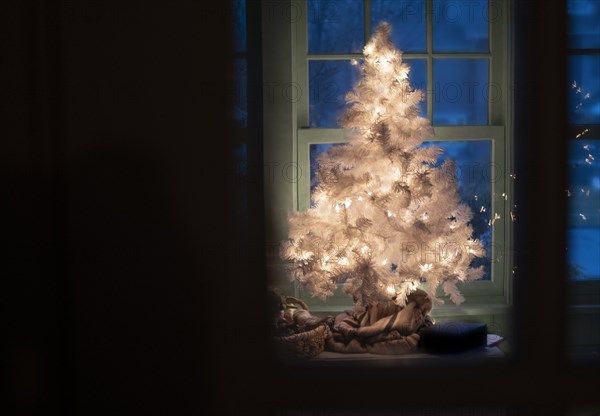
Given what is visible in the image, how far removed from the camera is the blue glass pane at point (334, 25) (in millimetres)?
2760

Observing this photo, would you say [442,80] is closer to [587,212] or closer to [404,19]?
[404,19]

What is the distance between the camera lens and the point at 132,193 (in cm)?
120

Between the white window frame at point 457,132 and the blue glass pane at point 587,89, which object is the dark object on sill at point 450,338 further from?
the blue glass pane at point 587,89

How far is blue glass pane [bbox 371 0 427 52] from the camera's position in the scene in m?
2.76

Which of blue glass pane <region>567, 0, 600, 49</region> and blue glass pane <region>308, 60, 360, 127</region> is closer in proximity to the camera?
blue glass pane <region>567, 0, 600, 49</region>

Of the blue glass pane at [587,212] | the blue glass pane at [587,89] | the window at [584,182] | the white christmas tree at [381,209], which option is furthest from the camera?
the white christmas tree at [381,209]

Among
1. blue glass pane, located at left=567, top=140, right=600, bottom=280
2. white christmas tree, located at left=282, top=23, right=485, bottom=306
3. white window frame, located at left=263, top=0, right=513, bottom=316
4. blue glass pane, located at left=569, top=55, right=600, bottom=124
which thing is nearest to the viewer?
blue glass pane, located at left=567, top=140, right=600, bottom=280

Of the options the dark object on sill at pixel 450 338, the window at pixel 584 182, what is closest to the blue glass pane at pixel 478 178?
the window at pixel 584 182

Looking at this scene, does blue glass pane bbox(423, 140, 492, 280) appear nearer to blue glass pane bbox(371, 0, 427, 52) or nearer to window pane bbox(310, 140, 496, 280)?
window pane bbox(310, 140, 496, 280)

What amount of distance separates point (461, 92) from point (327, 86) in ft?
2.06

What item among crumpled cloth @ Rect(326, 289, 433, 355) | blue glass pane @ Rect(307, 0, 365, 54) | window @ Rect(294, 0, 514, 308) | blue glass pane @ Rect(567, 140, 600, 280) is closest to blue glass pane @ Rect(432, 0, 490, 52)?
window @ Rect(294, 0, 514, 308)

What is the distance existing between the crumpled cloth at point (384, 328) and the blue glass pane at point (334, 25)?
119cm

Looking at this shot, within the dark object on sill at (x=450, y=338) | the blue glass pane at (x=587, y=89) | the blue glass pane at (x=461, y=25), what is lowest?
the dark object on sill at (x=450, y=338)

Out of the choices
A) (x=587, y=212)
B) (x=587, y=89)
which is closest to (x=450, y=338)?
(x=587, y=212)
